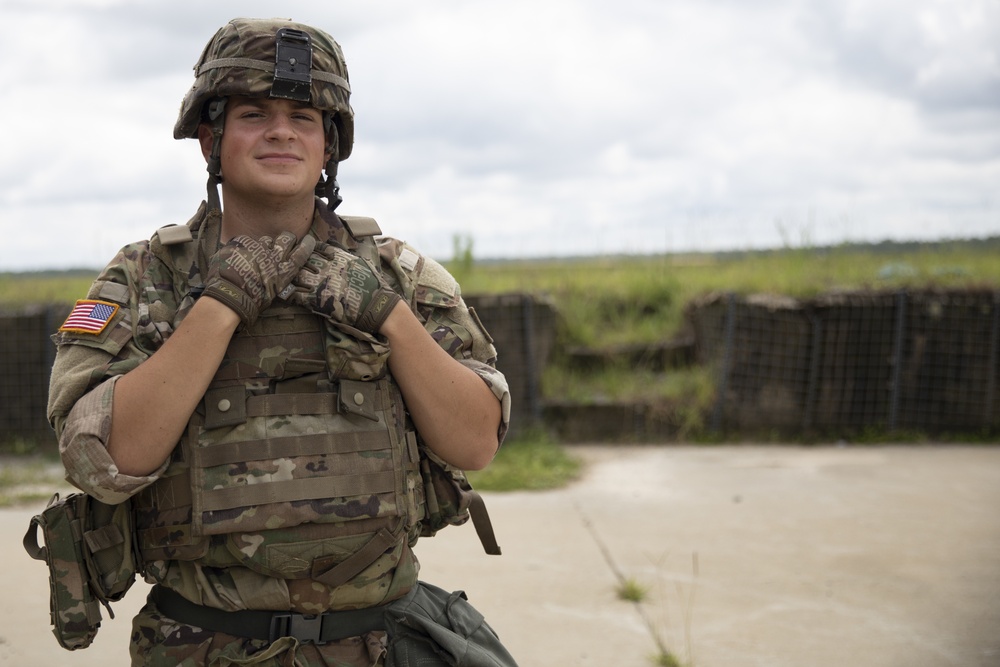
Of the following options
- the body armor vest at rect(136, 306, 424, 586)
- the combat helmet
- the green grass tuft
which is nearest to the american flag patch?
the body armor vest at rect(136, 306, 424, 586)

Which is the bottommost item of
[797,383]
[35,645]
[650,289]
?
[35,645]

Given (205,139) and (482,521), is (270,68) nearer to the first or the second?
(205,139)

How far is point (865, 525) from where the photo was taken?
17.4 ft

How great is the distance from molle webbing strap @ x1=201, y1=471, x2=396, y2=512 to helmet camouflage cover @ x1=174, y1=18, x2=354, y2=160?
2.54 ft

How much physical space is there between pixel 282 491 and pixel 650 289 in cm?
724

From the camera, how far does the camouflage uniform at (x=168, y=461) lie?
6.21ft

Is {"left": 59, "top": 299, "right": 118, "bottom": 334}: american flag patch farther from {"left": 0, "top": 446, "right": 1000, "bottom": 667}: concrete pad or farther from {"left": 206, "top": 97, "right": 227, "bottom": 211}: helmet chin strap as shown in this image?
{"left": 0, "top": 446, "right": 1000, "bottom": 667}: concrete pad

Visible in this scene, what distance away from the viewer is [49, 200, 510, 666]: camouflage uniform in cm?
189

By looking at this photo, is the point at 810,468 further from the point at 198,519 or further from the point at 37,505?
the point at 198,519

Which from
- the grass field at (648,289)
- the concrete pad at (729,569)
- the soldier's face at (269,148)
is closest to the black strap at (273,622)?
the soldier's face at (269,148)

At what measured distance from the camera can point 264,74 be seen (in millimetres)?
2049

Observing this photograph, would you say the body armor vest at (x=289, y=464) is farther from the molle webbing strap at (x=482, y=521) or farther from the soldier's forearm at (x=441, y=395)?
the molle webbing strap at (x=482, y=521)

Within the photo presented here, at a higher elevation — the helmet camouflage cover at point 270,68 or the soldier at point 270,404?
the helmet camouflage cover at point 270,68

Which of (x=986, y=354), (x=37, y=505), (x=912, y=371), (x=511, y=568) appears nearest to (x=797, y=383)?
(x=912, y=371)
